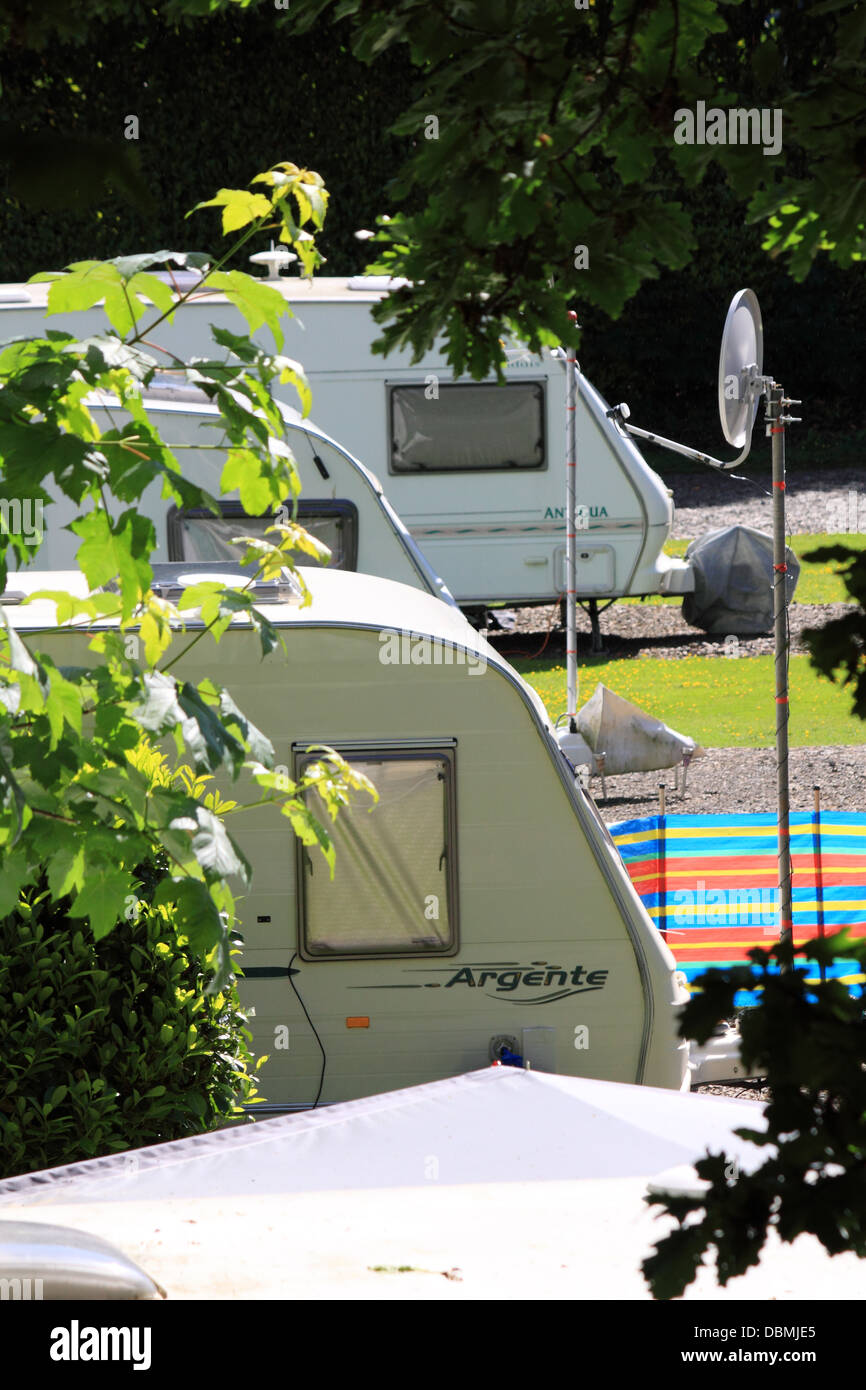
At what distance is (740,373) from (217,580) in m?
3.59

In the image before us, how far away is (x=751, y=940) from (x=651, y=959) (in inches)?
79.3

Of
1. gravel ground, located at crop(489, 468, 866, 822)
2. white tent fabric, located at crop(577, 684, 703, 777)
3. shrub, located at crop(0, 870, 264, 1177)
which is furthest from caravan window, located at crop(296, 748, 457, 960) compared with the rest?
white tent fabric, located at crop(577, 684, 703, 777)

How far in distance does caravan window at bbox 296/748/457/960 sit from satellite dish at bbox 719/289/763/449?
3195mm

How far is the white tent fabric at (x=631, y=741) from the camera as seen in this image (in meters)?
10.5

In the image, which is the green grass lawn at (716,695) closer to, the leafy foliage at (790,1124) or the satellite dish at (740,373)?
the satellite dish at (740,373)

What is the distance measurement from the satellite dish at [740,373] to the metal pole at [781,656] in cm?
31

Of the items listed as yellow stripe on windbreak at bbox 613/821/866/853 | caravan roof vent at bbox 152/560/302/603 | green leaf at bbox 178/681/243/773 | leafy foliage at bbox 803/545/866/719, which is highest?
leafy foliage at bbox 803/545/866/719

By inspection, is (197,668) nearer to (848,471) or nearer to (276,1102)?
(276,1102)

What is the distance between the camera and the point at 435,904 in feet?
19.4

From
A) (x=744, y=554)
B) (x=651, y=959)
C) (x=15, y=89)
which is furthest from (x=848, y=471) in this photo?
(x=15, y=89)

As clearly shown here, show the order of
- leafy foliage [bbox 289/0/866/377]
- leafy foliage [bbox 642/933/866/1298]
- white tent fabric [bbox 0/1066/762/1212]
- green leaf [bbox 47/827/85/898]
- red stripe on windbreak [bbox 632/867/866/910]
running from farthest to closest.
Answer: red stripe on windbreak [bbox 632/867/866/910] < white tent fabric [bbox 0/1066/762/1212] < green leaf [bbox 47/827/85/898] < leafy foliage [bbox 289/0/866/377] < leafy foliage [bbox 642/933/866/1298]

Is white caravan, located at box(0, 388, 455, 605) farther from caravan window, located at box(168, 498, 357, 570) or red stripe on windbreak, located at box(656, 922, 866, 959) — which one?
red stripe on windbreak, located at box(656, 922, 866, 959)

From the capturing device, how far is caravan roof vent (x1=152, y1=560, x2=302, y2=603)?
5895mm

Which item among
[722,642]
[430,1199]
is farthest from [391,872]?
[722,642]
